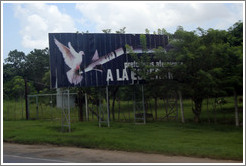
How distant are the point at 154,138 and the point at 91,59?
6.28 meters

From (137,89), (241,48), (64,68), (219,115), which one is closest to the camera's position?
(241,48)

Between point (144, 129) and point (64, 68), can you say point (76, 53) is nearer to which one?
point (64, 68)

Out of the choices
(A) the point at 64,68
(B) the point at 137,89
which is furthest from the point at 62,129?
(B) the point at 137,89

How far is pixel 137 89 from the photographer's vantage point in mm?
21125

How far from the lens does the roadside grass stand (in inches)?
447

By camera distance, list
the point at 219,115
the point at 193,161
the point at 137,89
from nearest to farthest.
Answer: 1. the point at 193,161
2. the point at 219,115
3. the point at 137,89

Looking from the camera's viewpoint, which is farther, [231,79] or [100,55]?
[100,55]

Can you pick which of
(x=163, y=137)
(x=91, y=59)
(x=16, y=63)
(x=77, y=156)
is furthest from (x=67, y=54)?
(x=16, y=63)

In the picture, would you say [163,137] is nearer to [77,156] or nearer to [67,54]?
[77,156]

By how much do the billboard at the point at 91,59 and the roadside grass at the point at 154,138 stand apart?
2.67m

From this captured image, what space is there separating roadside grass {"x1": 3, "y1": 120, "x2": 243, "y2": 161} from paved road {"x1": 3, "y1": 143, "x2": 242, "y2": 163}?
522mm

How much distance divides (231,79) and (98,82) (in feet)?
23.3

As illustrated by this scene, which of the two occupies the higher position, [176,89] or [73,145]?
[176,89]

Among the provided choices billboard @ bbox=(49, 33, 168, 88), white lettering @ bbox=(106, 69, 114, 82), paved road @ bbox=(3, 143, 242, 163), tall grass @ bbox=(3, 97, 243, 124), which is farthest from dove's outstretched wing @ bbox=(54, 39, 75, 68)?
paved road @ bbox=(3, 143, 242, 163)
